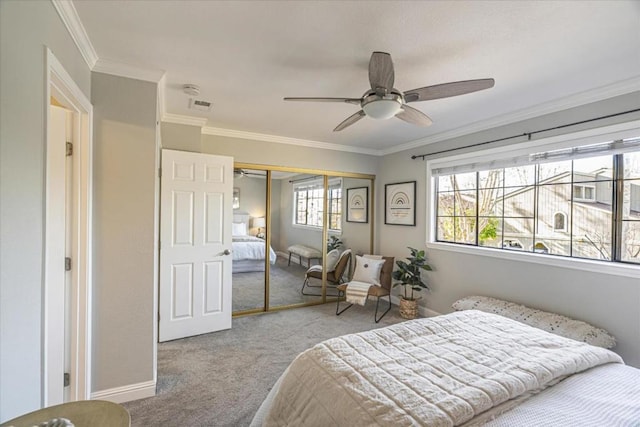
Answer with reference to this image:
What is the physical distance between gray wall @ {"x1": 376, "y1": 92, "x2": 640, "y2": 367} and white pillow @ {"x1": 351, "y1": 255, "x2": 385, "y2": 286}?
0.50m

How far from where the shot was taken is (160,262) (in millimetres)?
3080

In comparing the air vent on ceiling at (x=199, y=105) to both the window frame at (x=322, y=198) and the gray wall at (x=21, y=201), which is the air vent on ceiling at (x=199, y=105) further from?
the window frame at (x=322, y=198)

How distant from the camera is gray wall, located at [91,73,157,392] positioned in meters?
2.04

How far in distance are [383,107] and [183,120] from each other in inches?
96.9

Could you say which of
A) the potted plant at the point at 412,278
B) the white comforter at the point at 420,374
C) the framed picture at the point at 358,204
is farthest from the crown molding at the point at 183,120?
the potted plant at the point at 412,278

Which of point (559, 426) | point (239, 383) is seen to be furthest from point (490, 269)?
point (239, 383)

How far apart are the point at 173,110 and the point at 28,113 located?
2147 millimetres

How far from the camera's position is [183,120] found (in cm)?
327

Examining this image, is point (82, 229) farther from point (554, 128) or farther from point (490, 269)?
point (554, 128)

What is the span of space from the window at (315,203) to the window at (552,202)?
4.86ft

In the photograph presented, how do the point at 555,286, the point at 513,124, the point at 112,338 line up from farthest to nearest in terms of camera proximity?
the point at 513,124 < the point at 555,286 < the point at 112,338

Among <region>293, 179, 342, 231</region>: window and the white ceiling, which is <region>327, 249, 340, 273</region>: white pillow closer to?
<region>293, 179, 342, 231</region>: window

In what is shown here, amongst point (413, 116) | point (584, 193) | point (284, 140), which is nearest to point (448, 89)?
point (413, 116)

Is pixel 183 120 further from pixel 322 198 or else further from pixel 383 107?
pixel 383 107
